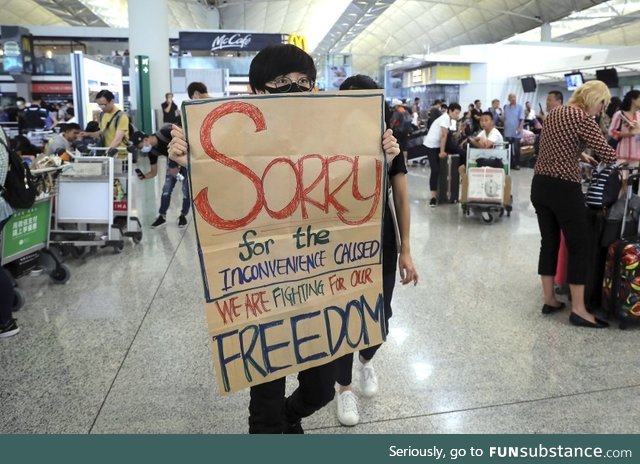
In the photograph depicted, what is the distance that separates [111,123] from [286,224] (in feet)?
18.0

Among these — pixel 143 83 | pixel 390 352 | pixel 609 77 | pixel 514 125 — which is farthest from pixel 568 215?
pixel 143 83

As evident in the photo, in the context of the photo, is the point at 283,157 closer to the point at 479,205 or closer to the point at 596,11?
the point at 479,205

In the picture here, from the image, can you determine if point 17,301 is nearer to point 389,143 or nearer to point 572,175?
point 389,143

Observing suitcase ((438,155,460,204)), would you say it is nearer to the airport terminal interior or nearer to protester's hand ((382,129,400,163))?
the airport terminal interior

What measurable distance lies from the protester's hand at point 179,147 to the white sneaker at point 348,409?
4.80 feet

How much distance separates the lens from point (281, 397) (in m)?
1.93

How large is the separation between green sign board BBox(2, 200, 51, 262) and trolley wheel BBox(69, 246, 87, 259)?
70cm

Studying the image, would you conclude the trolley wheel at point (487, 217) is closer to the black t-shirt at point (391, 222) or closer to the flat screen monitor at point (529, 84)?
the black t-shirt at point (391, 222)

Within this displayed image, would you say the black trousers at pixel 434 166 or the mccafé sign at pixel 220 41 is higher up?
the mccafé sign at pixel 220 41

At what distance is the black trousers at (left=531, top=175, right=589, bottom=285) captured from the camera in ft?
11.4

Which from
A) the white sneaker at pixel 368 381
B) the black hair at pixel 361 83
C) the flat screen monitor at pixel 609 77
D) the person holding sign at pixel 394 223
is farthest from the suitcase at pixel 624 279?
the flat screen monitor at pixel 609 77

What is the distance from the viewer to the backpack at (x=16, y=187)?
3.57 meters

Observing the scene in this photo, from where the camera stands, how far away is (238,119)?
1633mm
